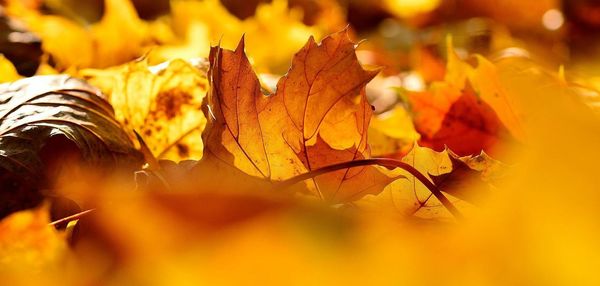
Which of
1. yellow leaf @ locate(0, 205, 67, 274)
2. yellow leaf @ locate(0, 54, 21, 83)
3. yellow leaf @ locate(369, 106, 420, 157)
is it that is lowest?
yellow leaf @ locate(369, 106, 420, 157)

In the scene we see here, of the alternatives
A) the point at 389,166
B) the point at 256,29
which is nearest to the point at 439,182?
the point at 389,166

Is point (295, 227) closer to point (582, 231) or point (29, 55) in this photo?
point (582, 231)

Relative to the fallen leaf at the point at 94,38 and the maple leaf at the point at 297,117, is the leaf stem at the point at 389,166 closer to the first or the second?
the maple leaf at the point at 297,117

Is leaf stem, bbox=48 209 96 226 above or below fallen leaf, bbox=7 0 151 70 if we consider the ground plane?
below

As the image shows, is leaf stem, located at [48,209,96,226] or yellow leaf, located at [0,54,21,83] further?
yellow leaf, located at [0,54,21,83]

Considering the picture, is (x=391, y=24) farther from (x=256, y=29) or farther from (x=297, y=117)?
(x=297, y=117)

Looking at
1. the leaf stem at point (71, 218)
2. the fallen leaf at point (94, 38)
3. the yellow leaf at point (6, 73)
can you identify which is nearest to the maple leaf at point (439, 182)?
the leaf stem at point (71, 218)

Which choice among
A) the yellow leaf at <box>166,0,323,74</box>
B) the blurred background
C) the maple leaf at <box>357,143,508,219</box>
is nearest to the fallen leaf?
the blurred background

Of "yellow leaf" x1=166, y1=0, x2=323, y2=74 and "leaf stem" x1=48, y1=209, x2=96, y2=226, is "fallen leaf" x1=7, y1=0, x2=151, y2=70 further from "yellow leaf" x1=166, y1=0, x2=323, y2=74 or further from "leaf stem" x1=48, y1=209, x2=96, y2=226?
"leaf stem" x1=48, y1=209, x2=96, y2=226
